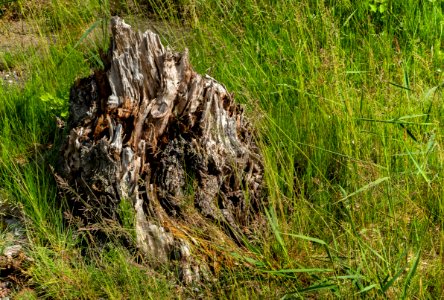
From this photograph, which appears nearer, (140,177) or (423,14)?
(140,177)

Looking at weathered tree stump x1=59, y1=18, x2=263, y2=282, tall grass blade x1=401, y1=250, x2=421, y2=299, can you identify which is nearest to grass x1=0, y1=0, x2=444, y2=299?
tall grass blade x1=401, y1=250, x2=421, y2=299

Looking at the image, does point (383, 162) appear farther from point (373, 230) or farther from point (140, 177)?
point (140, 177)

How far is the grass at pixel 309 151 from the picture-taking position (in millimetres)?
3246

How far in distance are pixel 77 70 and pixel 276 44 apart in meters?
1.45

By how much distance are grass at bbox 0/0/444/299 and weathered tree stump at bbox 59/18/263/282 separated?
0.15 m

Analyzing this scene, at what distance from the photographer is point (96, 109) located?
3885 mm

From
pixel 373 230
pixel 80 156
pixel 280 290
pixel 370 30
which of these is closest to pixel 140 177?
pixel 80 156

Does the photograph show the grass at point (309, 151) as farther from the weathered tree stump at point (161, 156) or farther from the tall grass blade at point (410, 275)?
the weathered tree stump at point (161, 156)

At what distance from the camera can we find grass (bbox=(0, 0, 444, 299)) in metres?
3.25

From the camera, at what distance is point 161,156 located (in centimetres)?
381

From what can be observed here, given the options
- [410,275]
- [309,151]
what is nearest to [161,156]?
[309,151]

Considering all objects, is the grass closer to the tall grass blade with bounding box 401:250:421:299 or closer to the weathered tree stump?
the tall grass blade with bounding box 401:250:421:299

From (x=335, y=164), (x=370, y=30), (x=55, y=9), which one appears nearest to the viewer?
(x=335, y=164)

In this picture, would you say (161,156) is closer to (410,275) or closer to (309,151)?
(309,151)
